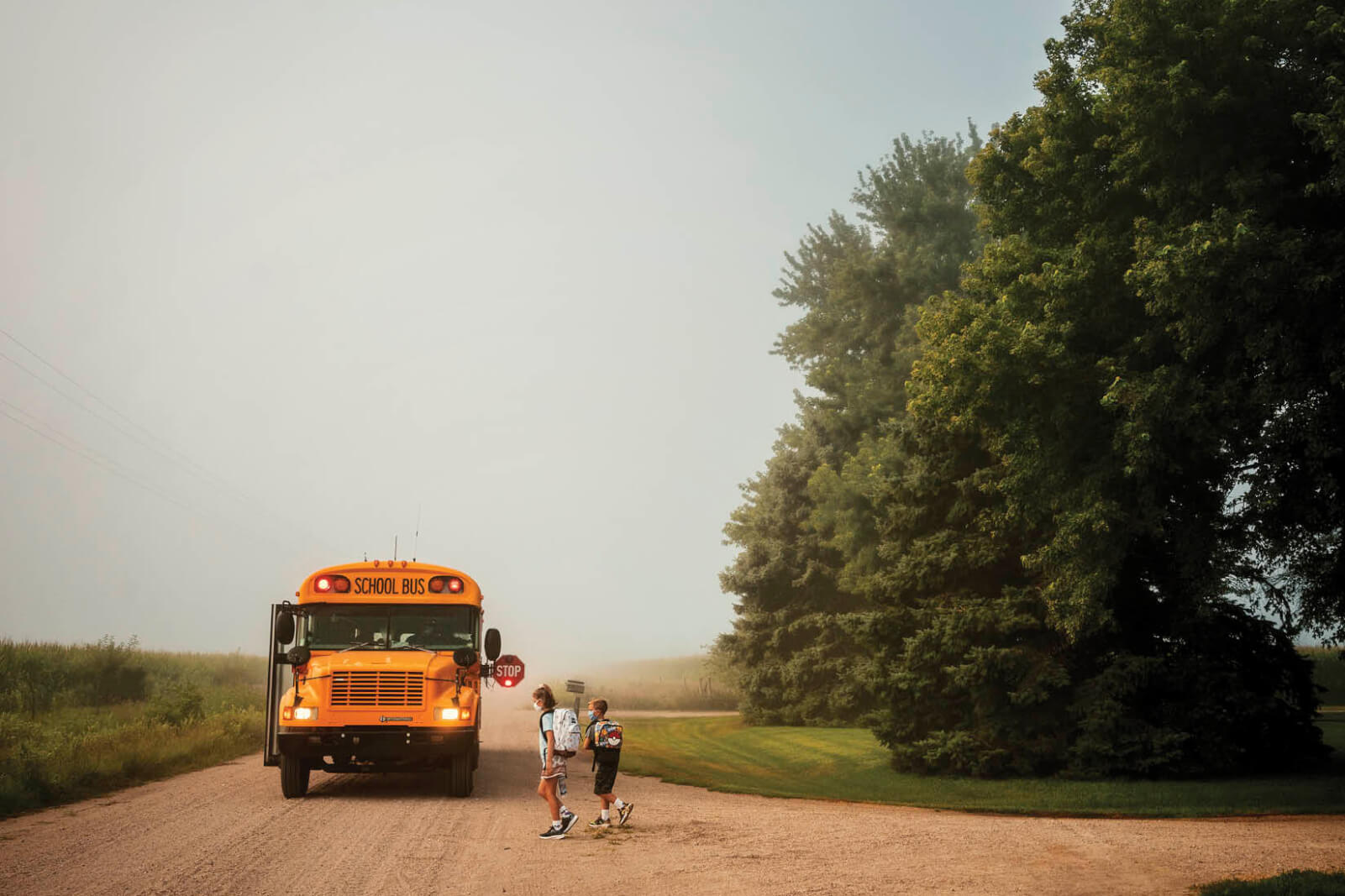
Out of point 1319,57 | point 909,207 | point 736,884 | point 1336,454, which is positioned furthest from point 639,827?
point 909,207

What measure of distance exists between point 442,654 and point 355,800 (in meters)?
2.68

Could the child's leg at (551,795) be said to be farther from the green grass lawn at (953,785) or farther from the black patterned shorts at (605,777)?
the green grass lawn at (953,785)

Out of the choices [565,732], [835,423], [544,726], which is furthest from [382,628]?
[835,423]

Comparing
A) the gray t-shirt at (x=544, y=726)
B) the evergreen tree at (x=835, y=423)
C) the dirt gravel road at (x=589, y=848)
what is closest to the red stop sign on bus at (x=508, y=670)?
the dirt gravel road at (x=589, y=848)

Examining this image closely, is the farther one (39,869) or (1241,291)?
(1241,291)

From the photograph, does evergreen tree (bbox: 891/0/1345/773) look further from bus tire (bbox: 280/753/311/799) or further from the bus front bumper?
bus tire (bbox: 280/753/311/799)

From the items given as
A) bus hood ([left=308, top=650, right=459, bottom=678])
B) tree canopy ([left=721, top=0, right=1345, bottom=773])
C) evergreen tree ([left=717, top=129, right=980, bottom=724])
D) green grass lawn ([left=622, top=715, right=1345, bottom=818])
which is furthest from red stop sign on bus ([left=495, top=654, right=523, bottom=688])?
evergreen tree ([left=717, top=129, right=980, bottom=724])

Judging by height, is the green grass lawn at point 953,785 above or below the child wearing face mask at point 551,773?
below

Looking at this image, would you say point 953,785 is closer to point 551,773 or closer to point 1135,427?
point 1135,427

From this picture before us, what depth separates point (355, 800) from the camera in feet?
56.6

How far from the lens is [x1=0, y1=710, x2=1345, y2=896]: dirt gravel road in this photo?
10945 mm

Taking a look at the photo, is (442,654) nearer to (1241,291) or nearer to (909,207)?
(1241,291)

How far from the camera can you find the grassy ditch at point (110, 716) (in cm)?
1817

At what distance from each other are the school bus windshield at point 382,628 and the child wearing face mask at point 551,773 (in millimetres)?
3382
